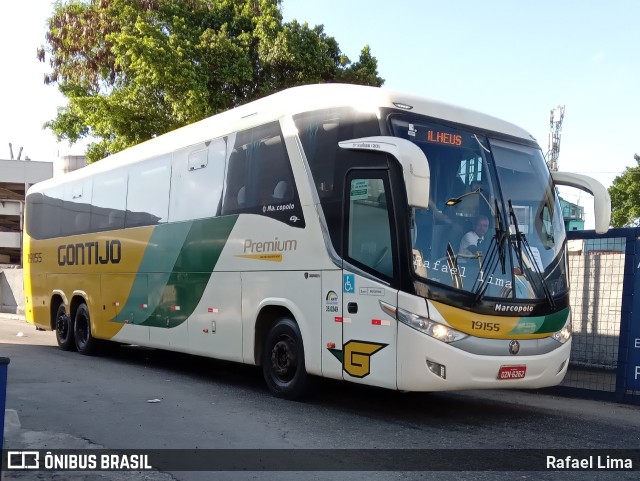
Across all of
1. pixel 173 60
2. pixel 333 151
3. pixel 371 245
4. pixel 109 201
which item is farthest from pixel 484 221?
pixel 173 60

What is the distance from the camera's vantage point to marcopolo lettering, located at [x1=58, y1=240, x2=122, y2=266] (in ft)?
43.4

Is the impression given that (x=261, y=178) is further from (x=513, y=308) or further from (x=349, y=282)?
(x=513, y=308)

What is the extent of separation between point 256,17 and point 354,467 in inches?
768

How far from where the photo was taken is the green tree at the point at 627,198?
→ 50938mm

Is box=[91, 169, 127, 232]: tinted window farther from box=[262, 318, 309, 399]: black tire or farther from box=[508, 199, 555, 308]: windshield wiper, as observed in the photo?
box=[508, 199, 555, 308]: windshield wiper

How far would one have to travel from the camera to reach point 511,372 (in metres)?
7.46

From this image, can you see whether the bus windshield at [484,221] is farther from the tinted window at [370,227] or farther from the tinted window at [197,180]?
the tinted window at [197,180]

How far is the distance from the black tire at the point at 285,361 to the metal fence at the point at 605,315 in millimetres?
4130

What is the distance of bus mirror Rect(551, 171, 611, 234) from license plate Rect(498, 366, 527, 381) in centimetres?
238

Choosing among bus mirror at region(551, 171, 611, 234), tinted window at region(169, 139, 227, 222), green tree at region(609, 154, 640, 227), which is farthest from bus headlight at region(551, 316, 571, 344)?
green tree at region(609, 154, 640, 227)

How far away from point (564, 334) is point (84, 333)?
10.1 metres

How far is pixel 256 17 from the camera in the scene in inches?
904

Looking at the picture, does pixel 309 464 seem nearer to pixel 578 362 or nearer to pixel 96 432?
pixel 96 432

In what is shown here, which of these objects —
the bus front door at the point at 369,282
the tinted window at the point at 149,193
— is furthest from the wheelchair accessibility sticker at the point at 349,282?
the tinted window at the point at 149,193
